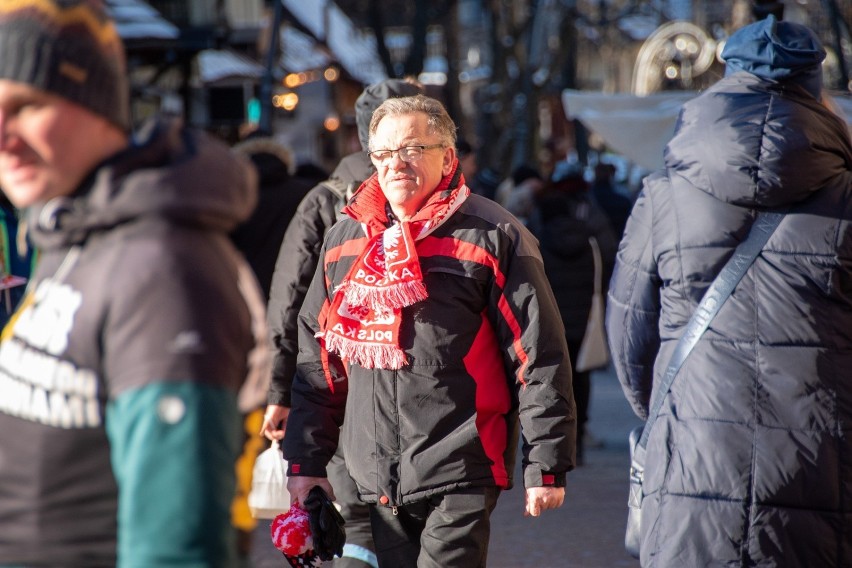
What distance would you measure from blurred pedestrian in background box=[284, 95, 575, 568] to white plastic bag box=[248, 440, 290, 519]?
58cm

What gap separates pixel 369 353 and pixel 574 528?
3807mm

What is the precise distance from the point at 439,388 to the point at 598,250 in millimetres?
6092

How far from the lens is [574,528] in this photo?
25.1 ft

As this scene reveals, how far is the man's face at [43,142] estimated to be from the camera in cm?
206

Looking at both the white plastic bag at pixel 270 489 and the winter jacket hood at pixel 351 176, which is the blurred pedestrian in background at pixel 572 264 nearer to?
the winter jacket hood at pixel 351 176

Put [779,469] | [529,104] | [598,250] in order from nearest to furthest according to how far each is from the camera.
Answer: [779,469], [598,250], [529,104]

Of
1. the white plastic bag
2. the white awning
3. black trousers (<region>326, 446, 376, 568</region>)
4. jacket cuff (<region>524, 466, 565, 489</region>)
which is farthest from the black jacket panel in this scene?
the white awning

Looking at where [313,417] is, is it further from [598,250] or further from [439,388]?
[598,250]

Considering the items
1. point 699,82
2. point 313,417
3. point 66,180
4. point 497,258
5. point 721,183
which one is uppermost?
point 66,180

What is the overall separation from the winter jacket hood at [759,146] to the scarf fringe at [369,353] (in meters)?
0.94

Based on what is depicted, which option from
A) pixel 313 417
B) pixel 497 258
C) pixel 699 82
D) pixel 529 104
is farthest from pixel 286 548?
pixel 699 82

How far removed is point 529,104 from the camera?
939 inches

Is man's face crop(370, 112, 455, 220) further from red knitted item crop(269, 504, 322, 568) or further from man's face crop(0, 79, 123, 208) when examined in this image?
man's face crop(0, 79, 123, 208)

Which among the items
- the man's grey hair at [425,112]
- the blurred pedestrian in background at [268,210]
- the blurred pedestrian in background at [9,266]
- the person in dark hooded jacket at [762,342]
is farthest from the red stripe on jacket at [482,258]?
the blurred pedestrian in background at [268,210]
